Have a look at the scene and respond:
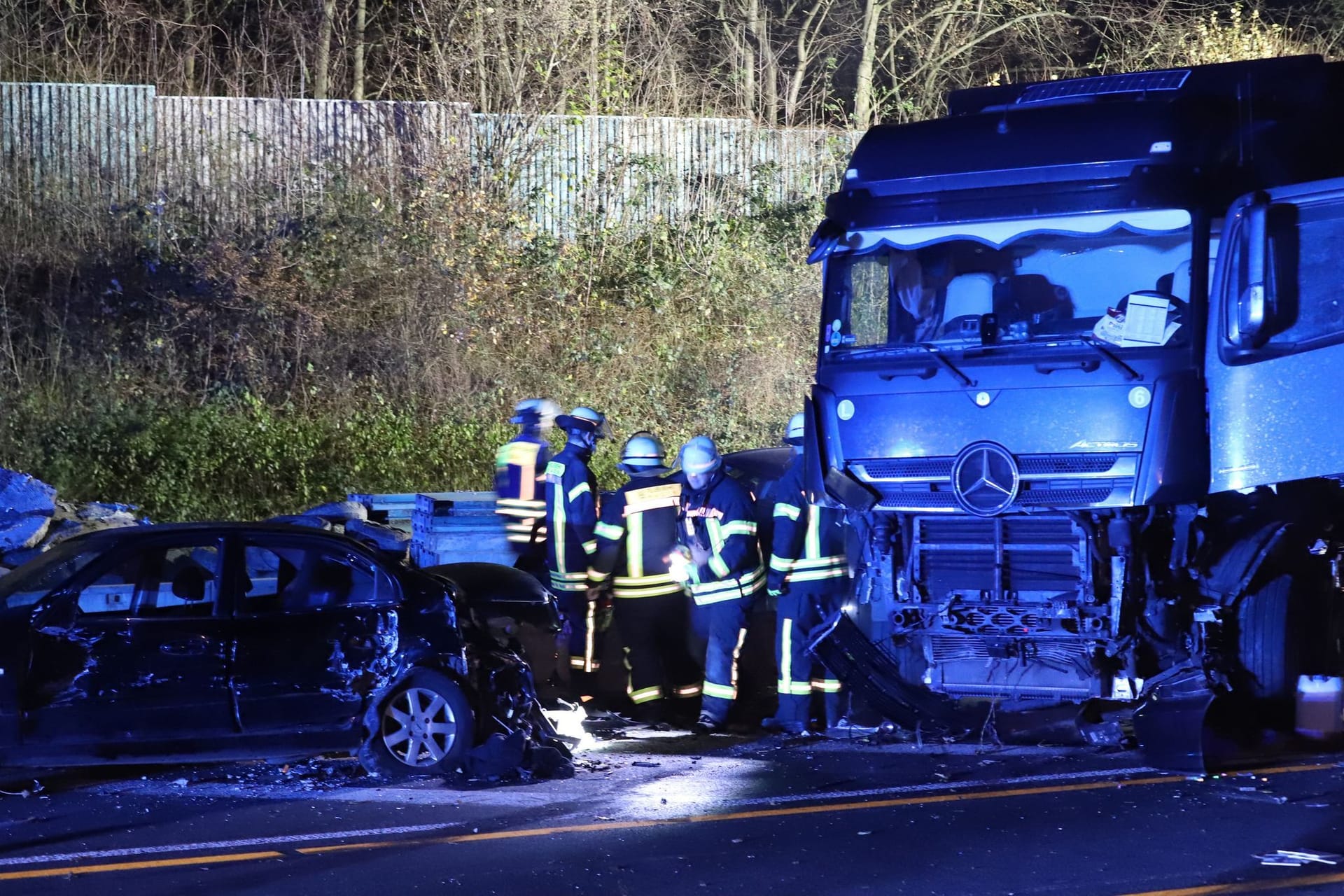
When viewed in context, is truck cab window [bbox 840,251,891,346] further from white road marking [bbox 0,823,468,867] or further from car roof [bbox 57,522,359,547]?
white road marking [bbox 0,823,468,867]

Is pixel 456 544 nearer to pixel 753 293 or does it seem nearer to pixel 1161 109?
pixel 1161 109

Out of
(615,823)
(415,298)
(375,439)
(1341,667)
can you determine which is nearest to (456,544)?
(615,823)

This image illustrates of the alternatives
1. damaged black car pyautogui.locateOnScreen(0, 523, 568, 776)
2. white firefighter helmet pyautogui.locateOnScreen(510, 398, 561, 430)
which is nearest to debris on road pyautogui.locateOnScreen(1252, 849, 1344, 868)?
damaged black car pyautogui.locateOnScreen(0, 523, 568, 776)

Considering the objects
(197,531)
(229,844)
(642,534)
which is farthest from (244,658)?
(642,534)

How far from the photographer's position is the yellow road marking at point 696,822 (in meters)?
6.55

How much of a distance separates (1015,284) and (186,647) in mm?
4837

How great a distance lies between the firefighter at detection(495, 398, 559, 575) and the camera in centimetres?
1120

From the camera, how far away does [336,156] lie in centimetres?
2148

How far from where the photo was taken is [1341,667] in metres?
8.74

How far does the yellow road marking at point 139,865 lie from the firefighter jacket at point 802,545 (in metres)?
4.06

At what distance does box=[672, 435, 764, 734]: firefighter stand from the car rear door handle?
10.7ft

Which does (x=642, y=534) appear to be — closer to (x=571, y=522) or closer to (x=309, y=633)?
(x=571, y=522)

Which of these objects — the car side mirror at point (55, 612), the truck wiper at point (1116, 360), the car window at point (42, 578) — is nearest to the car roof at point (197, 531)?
the car window at point (42, 578)

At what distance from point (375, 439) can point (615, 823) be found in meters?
12.2
